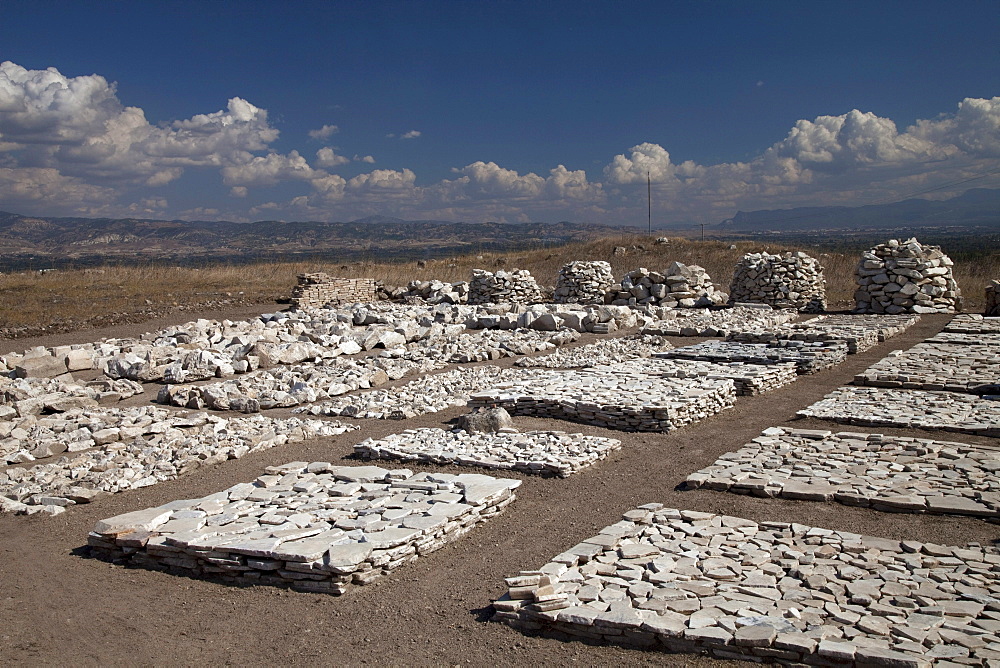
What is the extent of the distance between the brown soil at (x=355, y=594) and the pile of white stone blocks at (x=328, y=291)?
18124mm

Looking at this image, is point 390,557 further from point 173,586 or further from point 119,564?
point 119,564

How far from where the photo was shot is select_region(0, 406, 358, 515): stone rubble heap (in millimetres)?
8188

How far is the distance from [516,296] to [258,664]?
75.0ft

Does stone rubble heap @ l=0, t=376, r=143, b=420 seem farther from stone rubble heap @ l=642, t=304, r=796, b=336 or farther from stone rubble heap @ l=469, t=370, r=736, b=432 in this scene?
stone rubble heap @ l=642, t=304, r=796, b=336

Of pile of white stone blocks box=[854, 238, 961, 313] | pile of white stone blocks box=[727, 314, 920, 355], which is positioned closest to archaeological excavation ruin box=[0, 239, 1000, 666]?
pile of white stone blocks box=[727, 314, 920, 355]

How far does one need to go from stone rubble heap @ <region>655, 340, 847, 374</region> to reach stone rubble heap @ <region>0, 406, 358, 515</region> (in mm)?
7825

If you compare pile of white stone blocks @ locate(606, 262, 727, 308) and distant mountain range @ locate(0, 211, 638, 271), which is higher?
distant mountain range @ locate(0, 211, 638, 271)

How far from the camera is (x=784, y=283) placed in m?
25.1

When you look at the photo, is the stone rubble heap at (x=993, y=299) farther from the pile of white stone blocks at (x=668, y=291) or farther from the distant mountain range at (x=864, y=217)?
the distant mountain range at (x=864, y=217)

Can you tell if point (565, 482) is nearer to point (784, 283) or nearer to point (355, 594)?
point (355, 594)

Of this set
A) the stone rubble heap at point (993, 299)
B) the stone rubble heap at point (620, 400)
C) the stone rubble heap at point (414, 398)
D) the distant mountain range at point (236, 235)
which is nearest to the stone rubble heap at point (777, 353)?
the stone rubble heap at point (620, 400)

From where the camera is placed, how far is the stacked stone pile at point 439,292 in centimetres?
2764

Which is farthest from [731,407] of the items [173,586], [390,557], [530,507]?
[173,586]

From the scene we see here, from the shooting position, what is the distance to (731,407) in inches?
443
